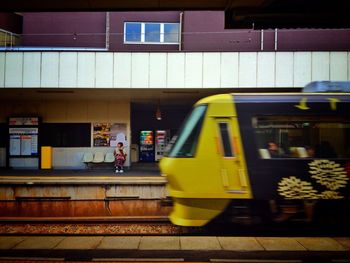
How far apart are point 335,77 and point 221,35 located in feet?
19.3

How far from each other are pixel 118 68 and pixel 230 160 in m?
10.7

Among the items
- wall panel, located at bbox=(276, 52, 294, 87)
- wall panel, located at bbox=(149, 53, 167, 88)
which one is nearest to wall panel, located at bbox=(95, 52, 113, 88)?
wall panel, located at bbox=(149, 53, 167, 88)

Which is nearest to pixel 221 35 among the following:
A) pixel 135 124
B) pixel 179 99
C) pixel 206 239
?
pixel 179 99

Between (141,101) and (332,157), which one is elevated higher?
(141,101)

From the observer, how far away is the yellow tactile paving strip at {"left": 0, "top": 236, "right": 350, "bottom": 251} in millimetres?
7230

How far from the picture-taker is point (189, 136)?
7.70 m

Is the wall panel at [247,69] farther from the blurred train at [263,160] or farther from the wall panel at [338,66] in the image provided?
the blurred train at [263,160]

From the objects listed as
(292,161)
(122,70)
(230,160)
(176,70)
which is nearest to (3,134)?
(122,70)

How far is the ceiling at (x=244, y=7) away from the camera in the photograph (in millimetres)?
7301

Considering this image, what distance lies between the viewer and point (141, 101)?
830 inches

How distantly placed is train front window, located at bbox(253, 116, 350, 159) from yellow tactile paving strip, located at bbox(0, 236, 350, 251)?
170 cm

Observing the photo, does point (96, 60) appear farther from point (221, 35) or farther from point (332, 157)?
point (332, 157)

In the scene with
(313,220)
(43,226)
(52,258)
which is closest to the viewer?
(52,258)

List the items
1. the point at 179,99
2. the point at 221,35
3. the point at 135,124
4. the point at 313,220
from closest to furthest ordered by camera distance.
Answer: the point at 313,220 < the point at 221,35 < the point at 179,99 < the point at 135,124
